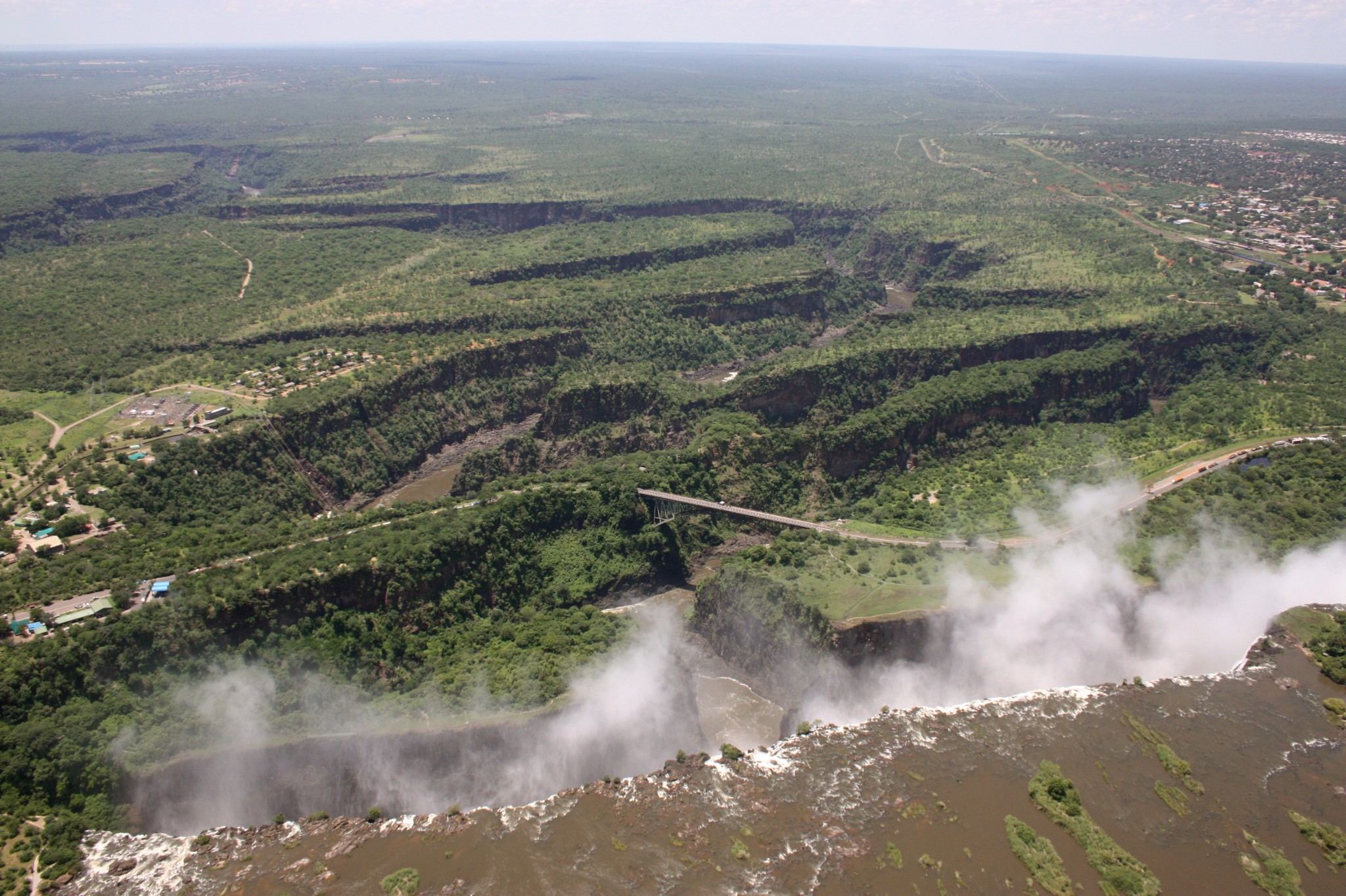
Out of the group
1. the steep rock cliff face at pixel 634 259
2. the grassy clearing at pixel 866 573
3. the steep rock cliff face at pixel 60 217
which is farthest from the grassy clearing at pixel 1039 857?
the steep rock cliff face at pixel 60 217

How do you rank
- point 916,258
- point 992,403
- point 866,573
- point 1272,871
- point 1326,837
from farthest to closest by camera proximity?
1. point 916,258
2. point 992,403
3. point 866,573
4. point 1326,837
5. point 1272,871

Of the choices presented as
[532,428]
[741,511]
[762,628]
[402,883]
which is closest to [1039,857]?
[762,628]

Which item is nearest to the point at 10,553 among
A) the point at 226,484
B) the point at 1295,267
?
the point at 226,484

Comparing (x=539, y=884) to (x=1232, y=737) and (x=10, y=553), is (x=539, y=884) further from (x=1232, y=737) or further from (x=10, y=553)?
(x=10, y=553)

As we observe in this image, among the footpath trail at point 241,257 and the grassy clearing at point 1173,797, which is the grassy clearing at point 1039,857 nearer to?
the grassy clearing at point 1173,797

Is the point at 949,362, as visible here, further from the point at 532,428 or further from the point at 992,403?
the point at 532,428

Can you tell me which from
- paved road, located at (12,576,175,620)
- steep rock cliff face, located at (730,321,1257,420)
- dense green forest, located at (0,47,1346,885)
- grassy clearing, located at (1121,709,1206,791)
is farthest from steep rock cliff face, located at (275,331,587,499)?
grassy clearing, located at (1121,709,1206,791)

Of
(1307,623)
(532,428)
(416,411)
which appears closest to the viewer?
(1307,623)
